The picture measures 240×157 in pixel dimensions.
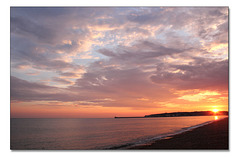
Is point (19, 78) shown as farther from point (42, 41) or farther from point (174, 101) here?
point (174, 101)

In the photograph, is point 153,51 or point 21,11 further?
point 153,51

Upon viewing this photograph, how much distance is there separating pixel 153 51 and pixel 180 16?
2572mm

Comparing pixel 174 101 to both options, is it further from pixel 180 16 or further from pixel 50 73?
A: pixel 50 73

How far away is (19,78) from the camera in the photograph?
863cm

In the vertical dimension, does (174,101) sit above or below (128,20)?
below

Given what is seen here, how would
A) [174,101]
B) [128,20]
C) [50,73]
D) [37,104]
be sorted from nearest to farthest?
1. [128,20]
2. [50,73]
3. [37,104]
4. [174,101]

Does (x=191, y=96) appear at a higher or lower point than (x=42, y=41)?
lower

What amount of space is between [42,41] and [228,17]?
9.16m
